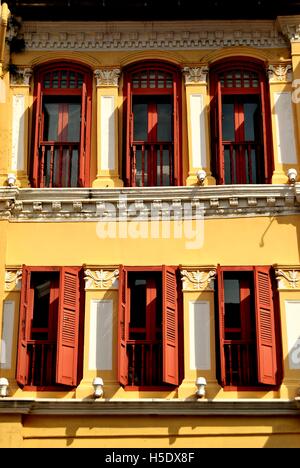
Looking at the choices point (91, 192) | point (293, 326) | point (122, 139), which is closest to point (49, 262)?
point (91, 192)

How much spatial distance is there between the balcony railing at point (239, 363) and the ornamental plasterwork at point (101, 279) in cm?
213

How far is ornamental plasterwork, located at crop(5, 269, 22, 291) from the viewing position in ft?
46.5

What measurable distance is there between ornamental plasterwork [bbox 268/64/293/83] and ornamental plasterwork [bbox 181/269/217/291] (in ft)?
12.8

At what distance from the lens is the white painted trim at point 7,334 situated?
45.3 ft

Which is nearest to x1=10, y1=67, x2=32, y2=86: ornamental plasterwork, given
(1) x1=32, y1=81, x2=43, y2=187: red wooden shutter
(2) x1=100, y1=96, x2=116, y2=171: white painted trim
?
(1) x1=32, y1=81, x2=43, y2=187: red wooden shutter

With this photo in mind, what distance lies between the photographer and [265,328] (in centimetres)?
1370

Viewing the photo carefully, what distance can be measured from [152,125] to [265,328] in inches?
171

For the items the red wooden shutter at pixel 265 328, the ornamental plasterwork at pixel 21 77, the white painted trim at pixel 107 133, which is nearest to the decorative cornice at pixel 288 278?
the red wooden shutter at pixel 265 328

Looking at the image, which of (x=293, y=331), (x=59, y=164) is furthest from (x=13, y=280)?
(x=293, y=331)

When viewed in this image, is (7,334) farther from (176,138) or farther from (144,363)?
(176,138)

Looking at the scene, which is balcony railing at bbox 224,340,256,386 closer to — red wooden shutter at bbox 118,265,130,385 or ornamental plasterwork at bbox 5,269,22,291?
red wooden shutter at bbox 118,265,130,385

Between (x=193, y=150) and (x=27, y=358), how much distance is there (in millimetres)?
4681
